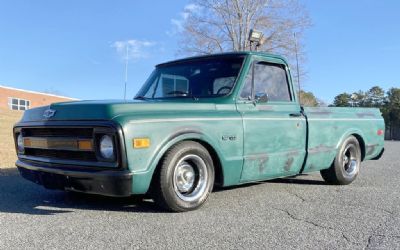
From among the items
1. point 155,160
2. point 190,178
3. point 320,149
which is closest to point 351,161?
point 320,149

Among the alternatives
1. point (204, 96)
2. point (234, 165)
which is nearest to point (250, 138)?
point (234, 165)

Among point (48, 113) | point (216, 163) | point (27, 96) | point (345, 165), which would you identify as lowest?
point (345, 165)

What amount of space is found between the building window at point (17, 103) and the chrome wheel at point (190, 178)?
42399 millimetres

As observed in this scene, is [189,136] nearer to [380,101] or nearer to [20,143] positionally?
[20,143]

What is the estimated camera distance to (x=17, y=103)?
146ft

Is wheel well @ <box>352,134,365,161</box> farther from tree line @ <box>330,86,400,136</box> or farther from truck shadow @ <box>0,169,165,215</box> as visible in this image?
tree line @ <box>330,86,400,136</box>

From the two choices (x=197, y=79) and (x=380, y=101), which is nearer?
(x=197, y=79)

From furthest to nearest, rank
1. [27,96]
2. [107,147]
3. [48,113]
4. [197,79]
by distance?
[27,96], [197,79], [48,113], [107,147]

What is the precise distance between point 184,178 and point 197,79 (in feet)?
5.19

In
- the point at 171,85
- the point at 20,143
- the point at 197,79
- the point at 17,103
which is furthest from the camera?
the point at 17,103

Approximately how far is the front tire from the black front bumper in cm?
40

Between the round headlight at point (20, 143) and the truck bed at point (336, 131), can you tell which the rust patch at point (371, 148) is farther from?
the round headlight at point (20, 143)

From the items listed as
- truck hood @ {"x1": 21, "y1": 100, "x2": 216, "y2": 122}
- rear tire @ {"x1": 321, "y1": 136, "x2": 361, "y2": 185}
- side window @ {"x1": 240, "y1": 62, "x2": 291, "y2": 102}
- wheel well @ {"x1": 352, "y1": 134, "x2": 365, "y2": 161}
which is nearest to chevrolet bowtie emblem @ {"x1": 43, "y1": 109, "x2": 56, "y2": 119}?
truck hood @ {"x1": 21, "y1": 100, "x2": 216, "y2": 122}

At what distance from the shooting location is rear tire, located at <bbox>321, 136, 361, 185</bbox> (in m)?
6.76
